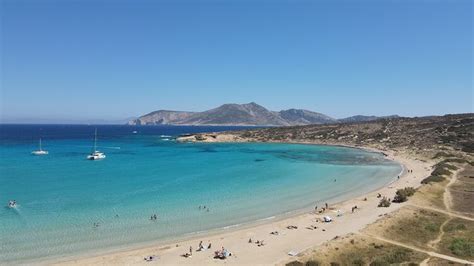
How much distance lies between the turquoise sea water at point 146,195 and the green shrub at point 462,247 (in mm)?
19519

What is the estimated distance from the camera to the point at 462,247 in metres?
33.0

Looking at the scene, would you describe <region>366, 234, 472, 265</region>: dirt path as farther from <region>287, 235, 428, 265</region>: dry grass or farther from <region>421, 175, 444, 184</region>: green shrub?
<region>421, 175, 444, 184</region>: green shrub

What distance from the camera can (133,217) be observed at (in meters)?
45.2

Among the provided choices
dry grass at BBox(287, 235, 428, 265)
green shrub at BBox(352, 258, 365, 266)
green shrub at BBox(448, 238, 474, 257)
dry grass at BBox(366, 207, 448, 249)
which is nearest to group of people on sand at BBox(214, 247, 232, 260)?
dry grass at BBox(287, 235, 428, 265)

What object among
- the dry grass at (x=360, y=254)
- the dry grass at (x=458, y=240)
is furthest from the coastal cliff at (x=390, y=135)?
the dry grass at (x=360, y=254)

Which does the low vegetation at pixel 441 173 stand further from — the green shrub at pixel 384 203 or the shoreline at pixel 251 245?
the shoreline at pixel 251 245

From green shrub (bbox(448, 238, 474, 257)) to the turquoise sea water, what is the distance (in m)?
19.5

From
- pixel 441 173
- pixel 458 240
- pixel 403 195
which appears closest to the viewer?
pixel 458 240

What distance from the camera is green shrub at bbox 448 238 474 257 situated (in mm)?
31877

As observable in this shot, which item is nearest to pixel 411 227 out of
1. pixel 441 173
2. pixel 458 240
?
pixel 458 240

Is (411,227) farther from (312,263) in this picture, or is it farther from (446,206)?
(312,263)

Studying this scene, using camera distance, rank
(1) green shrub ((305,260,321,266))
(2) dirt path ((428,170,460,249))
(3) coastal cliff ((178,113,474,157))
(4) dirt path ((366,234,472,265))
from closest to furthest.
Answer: (1) green shrub ((305,260,321,266)) < (4) dirt path ((366,234,472,265)) < (2) dirt path ((428,170,460,249)) < (3) coastal cliff ((178,113,474,157))

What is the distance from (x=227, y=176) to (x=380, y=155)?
60.1m

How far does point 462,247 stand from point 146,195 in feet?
129
